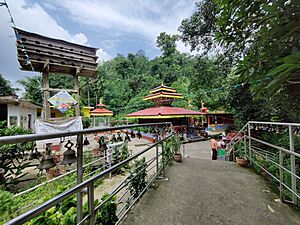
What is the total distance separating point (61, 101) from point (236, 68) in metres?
5.88

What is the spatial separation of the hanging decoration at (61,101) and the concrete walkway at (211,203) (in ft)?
15.9

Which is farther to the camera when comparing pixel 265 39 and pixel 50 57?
pixel 50 57

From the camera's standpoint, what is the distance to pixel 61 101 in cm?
551

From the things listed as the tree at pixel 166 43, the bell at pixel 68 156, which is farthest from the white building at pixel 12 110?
the tree at pixel 166 43

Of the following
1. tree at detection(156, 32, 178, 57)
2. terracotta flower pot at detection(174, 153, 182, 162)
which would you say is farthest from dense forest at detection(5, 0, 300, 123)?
tree at detection(156, 32, 178, 57)

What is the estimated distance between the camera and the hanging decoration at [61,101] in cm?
540

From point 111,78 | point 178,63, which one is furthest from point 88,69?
point 178,63

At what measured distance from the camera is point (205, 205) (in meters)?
1.83

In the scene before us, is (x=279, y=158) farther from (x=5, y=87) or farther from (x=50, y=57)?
(x=5, y=87)

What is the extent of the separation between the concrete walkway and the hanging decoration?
15.9 ft

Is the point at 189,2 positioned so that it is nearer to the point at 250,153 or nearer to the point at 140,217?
the point at 250,153

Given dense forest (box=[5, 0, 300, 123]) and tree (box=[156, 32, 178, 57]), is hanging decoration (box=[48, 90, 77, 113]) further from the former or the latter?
tree (box=[156, 32, 178, 57])

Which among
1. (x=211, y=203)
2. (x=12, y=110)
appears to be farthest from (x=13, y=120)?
(x=211, y=203)

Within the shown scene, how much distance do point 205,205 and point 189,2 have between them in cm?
961
